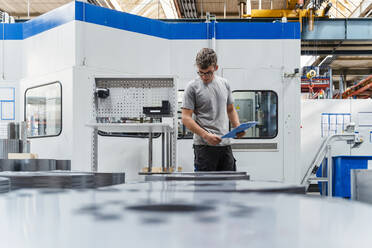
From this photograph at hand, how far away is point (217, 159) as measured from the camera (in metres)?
2.34

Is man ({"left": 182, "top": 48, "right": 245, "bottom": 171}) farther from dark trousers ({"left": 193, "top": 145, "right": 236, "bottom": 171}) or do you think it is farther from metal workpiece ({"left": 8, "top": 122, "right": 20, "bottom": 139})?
metal workpiece ({"left": 8, "top": 122, "right": 20, "bottom": 139})

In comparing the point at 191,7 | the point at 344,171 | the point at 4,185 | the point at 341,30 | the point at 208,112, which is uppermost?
the point at 191,7

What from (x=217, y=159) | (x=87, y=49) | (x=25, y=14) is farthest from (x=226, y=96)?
(x=25, y=14)

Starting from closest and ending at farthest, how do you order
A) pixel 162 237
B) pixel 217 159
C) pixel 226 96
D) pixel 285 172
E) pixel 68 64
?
pixel 162 237 < pixel 217 159 < pixel 226 96 < pixel 68 64 < pixel 285 172

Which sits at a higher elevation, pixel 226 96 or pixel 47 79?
pixel 47 79

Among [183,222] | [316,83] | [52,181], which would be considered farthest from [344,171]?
[183,222]

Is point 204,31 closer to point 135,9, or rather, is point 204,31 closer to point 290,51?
point 290,51

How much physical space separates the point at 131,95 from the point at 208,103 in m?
1.32

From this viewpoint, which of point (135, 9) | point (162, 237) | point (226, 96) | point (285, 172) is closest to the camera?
point (162, 237)

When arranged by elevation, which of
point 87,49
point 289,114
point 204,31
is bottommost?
point 289,114

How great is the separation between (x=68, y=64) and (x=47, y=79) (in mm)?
358

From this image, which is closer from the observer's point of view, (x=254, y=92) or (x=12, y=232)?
(x=12, y=232)

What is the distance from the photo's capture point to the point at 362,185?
1.57 meters

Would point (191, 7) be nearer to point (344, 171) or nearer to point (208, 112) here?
point (344, 171)
